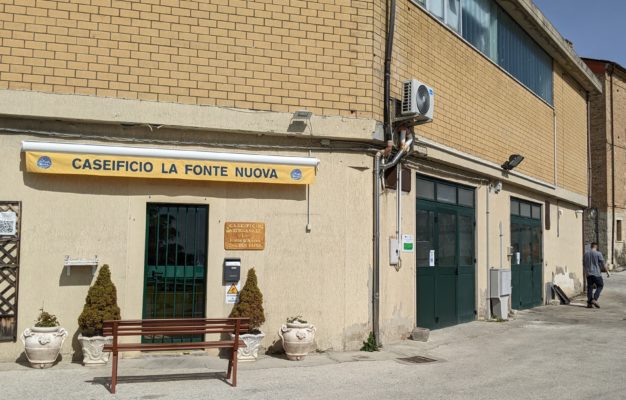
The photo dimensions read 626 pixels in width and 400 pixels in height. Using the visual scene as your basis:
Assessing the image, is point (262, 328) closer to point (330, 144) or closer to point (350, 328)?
point (350, 328)

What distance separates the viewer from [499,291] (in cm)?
1435

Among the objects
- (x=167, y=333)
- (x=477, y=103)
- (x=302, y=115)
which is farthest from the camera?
(x=477, y=103)

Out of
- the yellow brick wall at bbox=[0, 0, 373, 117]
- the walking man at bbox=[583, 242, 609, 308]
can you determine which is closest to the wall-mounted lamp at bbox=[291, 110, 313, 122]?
the yellow brick wall at bbox=[0, 0, 373, 117]

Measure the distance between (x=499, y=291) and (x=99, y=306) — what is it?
9.43m

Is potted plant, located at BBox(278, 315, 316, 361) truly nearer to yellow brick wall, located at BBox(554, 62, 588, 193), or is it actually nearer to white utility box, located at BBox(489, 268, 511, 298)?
white utility box, located at BBox(489, 268, 511, 298)

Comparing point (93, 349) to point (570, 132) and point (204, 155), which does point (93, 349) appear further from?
point (570, 132)

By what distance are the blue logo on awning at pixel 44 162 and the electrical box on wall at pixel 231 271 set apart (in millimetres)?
2898

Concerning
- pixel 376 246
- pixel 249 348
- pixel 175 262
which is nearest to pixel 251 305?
pixel 249 348

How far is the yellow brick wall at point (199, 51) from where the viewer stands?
8844 millimetres

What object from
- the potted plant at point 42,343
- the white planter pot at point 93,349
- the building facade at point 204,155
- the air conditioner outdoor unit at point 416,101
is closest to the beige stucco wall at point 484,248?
the building facade at point 204,155

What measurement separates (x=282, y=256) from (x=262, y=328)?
1.16 metres

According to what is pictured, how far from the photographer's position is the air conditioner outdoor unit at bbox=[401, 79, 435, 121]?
10.6 m

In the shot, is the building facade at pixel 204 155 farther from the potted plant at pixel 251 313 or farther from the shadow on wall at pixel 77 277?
the potted plant at pixel 251 313

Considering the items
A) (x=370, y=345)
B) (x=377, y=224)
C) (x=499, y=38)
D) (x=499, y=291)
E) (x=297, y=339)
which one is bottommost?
(x=370, y=345)
